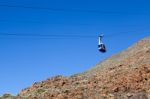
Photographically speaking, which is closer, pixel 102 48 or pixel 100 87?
pixel 100 87

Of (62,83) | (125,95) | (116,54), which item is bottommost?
(125,95)

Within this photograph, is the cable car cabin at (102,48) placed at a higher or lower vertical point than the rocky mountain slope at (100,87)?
higher

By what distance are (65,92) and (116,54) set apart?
36.3 m

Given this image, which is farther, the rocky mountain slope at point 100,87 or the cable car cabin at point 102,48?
the cable car cabin at point 102,48

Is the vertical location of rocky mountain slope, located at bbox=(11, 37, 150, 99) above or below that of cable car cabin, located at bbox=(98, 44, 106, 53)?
below

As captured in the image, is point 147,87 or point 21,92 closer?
point 147,87

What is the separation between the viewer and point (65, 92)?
136 ft

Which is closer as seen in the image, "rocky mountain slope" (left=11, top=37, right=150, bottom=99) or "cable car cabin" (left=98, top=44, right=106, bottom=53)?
"rocky mountain slope" (left=11, top=37, right=150, bottom=99)

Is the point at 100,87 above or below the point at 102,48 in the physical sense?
below

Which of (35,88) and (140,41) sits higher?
(140,41)

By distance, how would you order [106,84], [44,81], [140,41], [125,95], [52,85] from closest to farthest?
[125,95]
[106,84]
[52,85]
[44,81]
[140,41]

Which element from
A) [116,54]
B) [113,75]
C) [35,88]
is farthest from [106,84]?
[116,54]

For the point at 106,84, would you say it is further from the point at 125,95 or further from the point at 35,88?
the point at 35,88

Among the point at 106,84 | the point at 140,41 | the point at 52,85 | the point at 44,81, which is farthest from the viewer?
the point at 140,41
